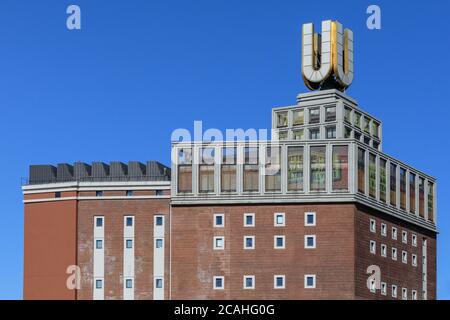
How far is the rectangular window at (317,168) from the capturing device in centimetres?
10788

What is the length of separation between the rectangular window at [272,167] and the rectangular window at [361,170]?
806 cm

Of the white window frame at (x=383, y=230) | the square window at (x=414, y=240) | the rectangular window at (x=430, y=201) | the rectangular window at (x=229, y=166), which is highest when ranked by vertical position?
the rectangular window at (x=229, y=166)

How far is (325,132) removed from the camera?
120125 millimetres

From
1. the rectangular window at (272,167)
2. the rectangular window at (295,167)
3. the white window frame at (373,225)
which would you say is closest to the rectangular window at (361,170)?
the white window frame at (373,225)

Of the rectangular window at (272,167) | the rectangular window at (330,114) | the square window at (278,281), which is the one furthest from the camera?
the rectangular window at (330,114)

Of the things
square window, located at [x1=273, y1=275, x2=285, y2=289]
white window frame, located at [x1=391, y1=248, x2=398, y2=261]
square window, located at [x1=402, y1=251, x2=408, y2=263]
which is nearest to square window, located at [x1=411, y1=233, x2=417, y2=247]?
square window, located at [x1=402, y1=251, x2=408, y2=263]

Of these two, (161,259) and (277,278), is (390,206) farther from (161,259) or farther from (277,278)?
(161,259)

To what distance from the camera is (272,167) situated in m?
110

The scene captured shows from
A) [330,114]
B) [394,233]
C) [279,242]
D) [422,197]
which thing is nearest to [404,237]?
[394,233]

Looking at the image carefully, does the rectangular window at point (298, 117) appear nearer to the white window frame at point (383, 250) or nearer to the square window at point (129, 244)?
the white window frame at point (383, 250)

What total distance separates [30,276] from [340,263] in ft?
105

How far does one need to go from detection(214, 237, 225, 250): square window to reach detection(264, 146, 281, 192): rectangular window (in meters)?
7.22

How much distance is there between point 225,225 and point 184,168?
7.85m
